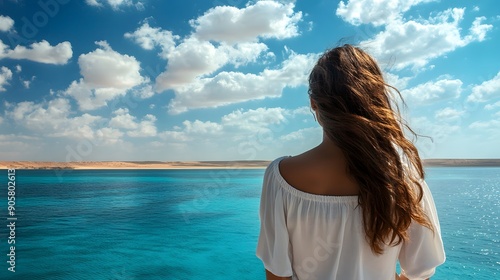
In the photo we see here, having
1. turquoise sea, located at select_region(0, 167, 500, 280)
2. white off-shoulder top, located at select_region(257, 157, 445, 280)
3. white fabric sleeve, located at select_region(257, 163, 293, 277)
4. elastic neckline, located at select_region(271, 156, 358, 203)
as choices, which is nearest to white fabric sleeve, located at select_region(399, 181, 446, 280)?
white off-shoulder top, located at select_region(257, 157, 445, 280)

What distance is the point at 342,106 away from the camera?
112cm

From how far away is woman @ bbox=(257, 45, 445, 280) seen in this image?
1.12 metres

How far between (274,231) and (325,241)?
17 cm

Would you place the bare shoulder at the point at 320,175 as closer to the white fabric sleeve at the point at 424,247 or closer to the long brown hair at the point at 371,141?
the long brown hair at the point at 371,141

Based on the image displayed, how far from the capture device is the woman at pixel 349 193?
112 centimetres

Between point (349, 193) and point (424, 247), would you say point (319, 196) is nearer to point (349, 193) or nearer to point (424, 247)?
point (349, 193)

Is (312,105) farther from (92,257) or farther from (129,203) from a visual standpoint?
(129,203)

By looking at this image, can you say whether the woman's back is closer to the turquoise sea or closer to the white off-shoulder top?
the white off-shoulder top

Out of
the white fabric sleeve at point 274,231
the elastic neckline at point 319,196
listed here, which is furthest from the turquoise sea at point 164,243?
Result: the elastic neckline at point 319,196

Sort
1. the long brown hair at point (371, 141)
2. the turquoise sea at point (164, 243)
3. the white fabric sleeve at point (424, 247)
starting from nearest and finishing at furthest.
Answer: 1. the long brown hair at point (371, 141)
2. the white fabric sleeve at point (424, 247)
3. the turquoise sea at point (164, 243)

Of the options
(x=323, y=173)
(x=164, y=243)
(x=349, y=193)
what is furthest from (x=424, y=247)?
(x=164, y=243)

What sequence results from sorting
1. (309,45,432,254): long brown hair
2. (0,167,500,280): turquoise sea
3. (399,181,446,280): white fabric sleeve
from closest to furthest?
(309,45,432,254): long brown hair
(399,181,446,280): white fabric sleeve
(0,167,500,280): turquoise sea

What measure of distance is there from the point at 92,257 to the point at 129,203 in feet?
40.5

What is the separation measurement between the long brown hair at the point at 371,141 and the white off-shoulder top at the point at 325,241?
0.05 meters
